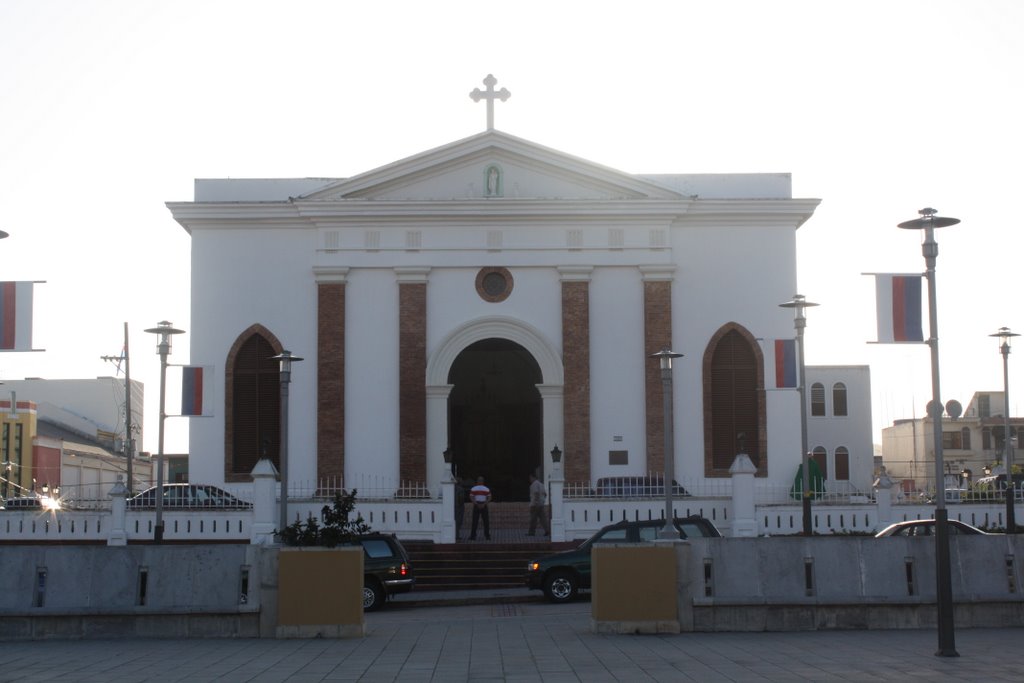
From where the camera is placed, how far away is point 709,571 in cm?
1772

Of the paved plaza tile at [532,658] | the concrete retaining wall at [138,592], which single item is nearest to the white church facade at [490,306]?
the paved plaza tile at [532,658]

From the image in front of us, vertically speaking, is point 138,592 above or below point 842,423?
below

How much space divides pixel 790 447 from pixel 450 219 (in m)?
10.8

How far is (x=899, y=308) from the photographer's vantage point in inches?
691

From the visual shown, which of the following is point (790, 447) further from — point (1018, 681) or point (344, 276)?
point (1018, 681)

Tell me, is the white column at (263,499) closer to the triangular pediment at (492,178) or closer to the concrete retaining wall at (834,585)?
the triangular pediment at (492,178)

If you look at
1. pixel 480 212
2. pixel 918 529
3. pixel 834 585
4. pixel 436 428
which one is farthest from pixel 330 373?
pixel 834 585

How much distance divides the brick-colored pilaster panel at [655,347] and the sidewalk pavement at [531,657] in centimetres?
1522

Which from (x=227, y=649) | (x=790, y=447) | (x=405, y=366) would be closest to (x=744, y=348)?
(x=790, y=447)

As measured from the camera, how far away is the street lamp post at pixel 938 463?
14.9 meters

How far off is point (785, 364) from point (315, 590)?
14499mm

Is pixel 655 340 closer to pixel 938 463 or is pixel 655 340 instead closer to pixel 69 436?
pixel 938 463

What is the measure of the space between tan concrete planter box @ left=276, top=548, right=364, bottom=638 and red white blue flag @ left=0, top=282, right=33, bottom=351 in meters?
5.02

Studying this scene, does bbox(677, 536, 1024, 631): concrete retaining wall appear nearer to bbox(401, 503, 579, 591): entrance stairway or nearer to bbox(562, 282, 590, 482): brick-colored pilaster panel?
bbox(401, 503, 579, 591): entrance stairway
